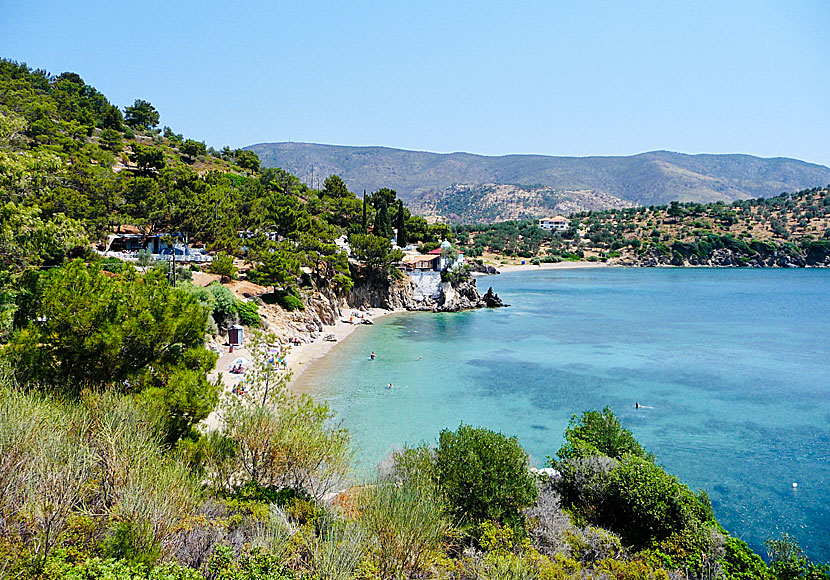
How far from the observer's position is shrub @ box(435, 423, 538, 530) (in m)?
12.0

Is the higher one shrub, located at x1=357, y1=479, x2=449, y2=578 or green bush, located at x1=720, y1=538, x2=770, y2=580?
shrub, located at x1=357, y1=479, x2=449, y2=578

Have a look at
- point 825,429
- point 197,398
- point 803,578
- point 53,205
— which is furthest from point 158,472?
point 53,205

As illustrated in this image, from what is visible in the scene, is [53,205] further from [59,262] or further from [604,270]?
[604,270]

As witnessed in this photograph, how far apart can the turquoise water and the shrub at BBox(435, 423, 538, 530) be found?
5.60 metres

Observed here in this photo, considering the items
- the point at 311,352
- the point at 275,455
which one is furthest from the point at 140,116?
the point at 275,455

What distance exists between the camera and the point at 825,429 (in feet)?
74.8

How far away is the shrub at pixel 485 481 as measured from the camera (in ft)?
39.4

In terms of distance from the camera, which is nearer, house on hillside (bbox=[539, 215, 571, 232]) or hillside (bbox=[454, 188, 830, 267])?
hillside (bbox=[454, 188, 830, 267])

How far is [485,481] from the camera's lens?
12.4m

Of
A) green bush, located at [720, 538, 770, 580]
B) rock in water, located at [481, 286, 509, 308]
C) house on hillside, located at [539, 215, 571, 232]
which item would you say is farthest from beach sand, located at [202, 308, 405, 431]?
house on hillside, located at [539, 215, 571, 232]

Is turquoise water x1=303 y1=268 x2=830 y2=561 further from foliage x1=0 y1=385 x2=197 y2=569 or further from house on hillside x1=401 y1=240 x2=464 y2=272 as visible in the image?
foliage x1=0 y1=385 x2=197 y2=569

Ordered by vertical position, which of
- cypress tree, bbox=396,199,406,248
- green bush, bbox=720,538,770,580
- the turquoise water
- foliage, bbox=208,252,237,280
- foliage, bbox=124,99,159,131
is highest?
foliage, bbox=124,99,159,131

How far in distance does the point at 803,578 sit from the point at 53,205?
142ft

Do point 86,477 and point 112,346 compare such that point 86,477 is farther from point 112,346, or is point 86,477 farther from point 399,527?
point 399,527
